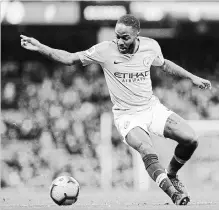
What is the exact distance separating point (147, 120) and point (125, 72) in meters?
0.52

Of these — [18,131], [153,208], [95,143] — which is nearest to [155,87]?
[95,143]

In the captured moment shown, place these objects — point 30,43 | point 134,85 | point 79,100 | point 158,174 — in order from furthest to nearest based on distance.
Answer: point 79,100 < point 134,85 < point 30,43 < point 158,174

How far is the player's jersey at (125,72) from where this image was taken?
693 centimetres

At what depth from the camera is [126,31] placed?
21.8ft

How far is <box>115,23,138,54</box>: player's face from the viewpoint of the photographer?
21.8 feet

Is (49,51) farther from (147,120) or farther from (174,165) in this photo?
(174,165)

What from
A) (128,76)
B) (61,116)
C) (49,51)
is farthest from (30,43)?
(61,116)

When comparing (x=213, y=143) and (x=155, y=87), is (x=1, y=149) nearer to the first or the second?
(x=155, y=87)

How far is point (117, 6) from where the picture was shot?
1392 centimetres

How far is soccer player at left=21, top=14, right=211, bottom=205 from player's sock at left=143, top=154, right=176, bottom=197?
0.19m

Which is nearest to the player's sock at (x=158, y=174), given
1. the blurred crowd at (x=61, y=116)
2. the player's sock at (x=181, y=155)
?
the player's sock at (x=181, y=155)

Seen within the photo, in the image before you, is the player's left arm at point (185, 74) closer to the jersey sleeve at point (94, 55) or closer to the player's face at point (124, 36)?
the player's face at point (124, 36)

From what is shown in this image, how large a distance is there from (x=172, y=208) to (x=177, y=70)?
1697 millimetres

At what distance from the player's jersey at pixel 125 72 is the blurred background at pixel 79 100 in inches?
222
